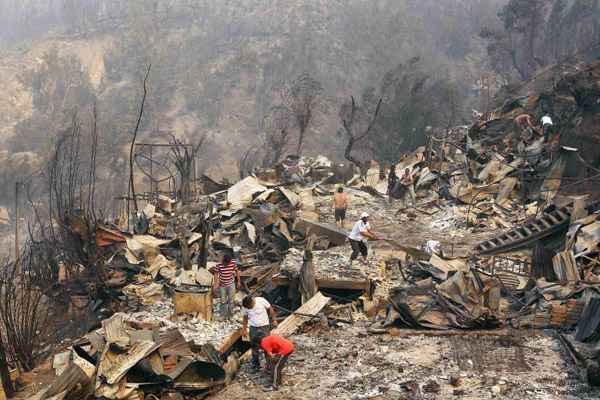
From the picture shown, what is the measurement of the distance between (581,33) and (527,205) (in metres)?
23.5

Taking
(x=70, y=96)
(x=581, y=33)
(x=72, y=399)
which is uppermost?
(x=581, y=33)

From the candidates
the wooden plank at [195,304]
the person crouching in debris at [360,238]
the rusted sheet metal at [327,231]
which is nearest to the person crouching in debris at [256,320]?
the wooden plank at [195,304]

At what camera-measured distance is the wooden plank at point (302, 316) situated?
25.9 feet

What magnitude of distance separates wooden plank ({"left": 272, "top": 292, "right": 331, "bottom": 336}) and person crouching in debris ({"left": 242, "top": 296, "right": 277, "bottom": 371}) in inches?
32.4

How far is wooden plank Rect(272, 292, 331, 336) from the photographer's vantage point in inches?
311

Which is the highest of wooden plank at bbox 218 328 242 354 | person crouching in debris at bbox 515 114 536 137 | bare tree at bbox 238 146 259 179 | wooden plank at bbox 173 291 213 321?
person crouching in debris at bbox 515 114 536 137

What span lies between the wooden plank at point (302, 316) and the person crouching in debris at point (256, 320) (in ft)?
2.70

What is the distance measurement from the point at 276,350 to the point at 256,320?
0.47 meters

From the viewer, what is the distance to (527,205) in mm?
13305

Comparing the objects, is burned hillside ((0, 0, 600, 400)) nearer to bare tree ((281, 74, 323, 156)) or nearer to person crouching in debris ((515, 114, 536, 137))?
person crouching in debris ((515, 114, 536, 137))

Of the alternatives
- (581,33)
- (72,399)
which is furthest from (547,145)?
(581,33)

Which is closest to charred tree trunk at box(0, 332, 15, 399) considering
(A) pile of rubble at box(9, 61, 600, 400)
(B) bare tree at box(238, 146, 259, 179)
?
(A) pile of rubble at box(9, 61, 600, 400)

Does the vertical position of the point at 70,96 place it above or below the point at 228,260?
below

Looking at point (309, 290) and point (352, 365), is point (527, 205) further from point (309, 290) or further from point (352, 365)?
point (352, 365)
